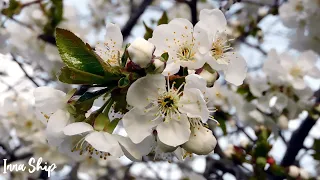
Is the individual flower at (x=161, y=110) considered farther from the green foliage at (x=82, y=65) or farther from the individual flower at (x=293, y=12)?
the individual flower at (x=293, y=12)

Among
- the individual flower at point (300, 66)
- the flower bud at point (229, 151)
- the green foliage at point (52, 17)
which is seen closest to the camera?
the flower bud at point (229, 151)

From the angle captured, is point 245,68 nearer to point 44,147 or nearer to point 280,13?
point 280,13

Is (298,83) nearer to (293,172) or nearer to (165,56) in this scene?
(293,172)

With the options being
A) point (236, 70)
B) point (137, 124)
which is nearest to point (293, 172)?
point (236, 70)

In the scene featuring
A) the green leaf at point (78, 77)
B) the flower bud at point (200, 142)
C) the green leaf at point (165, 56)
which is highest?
the green leaf at point (165, 56)

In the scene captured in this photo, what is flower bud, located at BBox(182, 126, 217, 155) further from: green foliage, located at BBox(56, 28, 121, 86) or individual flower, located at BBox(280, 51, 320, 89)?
individual flower, located at BBox(280, 51, 320, 89)

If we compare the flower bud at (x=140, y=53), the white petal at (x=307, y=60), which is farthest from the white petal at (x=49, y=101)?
the white petal at (x=307, y=60)

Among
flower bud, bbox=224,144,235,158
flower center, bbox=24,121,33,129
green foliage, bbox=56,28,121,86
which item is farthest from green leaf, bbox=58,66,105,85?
flower center, bbox=24,121,33,129
